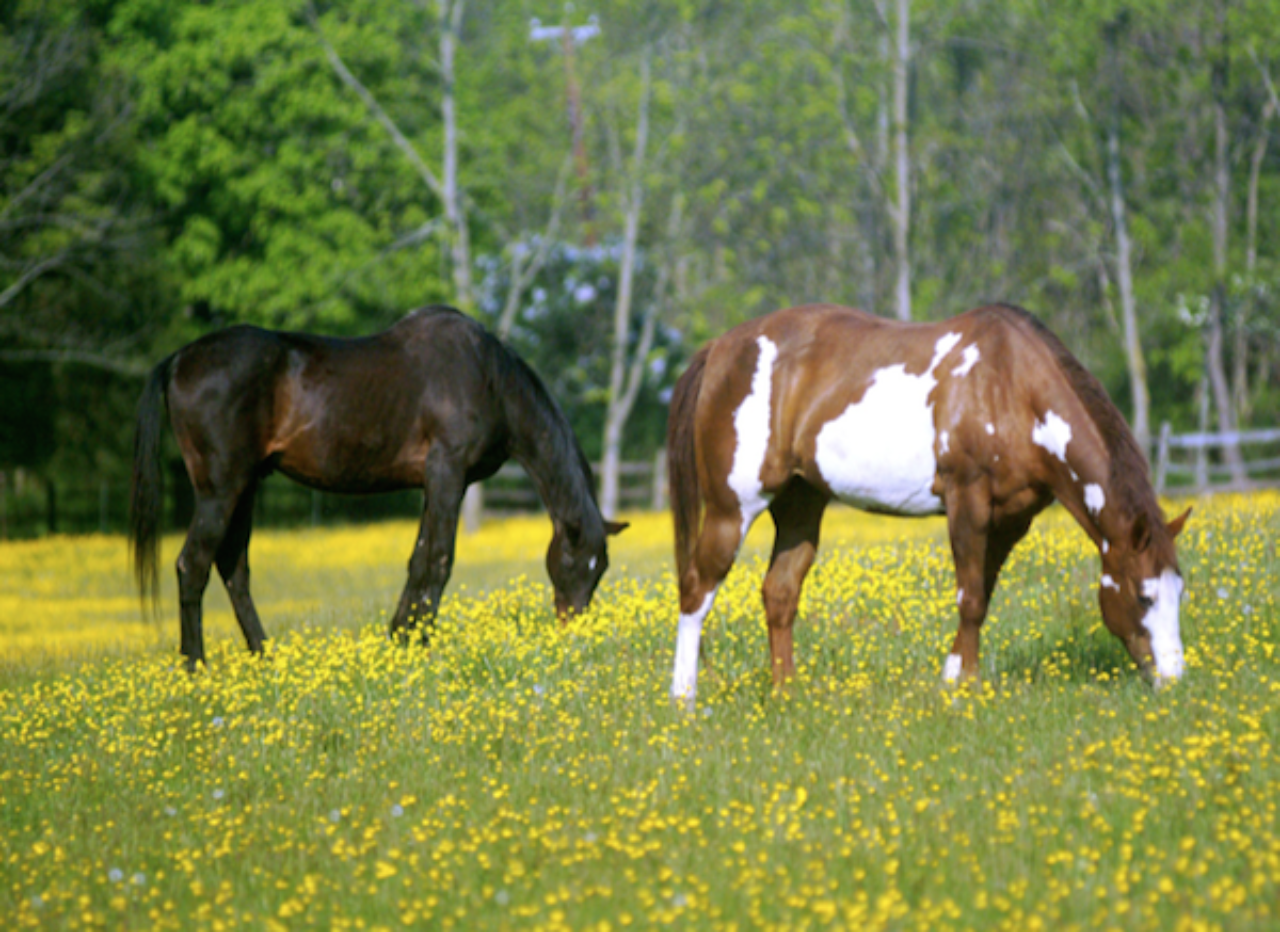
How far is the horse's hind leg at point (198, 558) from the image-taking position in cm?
920

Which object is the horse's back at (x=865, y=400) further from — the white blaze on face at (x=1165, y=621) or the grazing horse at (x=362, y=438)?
the grazing horse at (x=362, y=438)

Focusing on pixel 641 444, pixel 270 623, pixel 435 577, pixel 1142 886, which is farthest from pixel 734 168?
pixel 1142 886

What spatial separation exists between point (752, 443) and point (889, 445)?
2.69 feet

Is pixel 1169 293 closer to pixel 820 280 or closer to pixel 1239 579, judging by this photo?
pixel 820 280

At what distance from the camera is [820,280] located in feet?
97.6

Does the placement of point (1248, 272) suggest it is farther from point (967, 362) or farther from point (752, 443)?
point (752, 443)

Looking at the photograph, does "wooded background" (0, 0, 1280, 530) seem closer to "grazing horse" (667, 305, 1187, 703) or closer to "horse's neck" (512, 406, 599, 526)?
"horse's neck" (512, 406, 599, 526)

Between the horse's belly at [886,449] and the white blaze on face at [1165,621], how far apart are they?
1.26 metres

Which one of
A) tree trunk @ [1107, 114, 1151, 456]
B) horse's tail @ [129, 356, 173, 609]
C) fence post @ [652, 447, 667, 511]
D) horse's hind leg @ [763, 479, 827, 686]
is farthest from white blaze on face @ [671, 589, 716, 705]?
fence post @ [652, 447, 667, 511]

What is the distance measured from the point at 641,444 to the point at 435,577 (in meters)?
21.8

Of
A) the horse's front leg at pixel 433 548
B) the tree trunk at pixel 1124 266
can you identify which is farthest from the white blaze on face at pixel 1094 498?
the tree trunk at pixel 1124 266

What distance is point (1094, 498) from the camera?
6.68m

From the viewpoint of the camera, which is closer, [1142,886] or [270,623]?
[1142,886]

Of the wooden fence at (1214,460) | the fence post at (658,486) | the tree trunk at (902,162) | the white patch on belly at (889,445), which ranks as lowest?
the fence post at (658,486)
